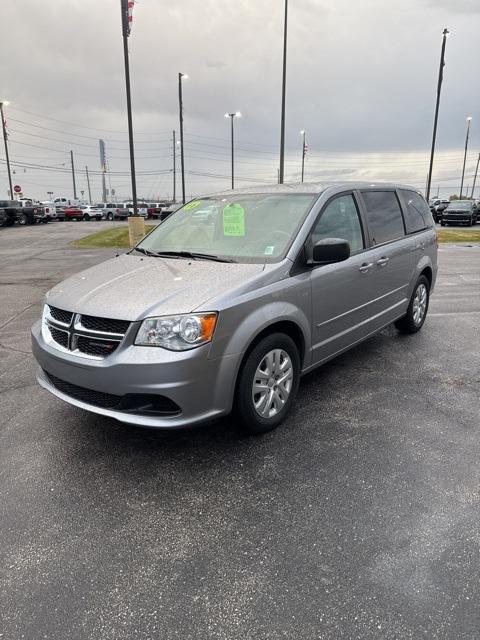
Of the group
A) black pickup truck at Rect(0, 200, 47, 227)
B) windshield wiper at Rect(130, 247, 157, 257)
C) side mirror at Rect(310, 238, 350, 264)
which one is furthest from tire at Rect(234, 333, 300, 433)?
black pickup truck at Rect(0, 200, 47, 227)

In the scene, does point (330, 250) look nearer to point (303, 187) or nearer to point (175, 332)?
point (303, 187)

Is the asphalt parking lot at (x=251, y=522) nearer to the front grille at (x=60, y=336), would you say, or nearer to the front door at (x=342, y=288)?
the front door at (x=342, y=288)

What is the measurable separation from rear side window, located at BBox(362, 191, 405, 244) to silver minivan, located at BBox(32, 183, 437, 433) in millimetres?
23

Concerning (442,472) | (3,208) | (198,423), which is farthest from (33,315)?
A: (3,208)

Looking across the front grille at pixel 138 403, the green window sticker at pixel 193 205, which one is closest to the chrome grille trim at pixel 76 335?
the front grille at pixel 138 403

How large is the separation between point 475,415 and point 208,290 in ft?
8.00

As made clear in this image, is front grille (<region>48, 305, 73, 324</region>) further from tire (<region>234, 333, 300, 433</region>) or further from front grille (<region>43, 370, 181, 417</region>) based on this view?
tire (<region>234, 333, 300, 433</region>)

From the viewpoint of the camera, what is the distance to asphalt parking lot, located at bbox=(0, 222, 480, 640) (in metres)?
2.01

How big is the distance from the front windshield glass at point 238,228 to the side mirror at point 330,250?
0.78ft

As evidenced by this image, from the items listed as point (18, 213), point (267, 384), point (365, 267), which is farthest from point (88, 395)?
point (18, 213)

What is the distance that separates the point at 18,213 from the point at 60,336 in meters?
36.8

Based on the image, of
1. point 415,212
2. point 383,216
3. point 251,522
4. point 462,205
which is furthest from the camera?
point 462,205

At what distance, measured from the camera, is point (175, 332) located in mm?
2852

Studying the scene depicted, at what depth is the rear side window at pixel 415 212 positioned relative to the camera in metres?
5.46
